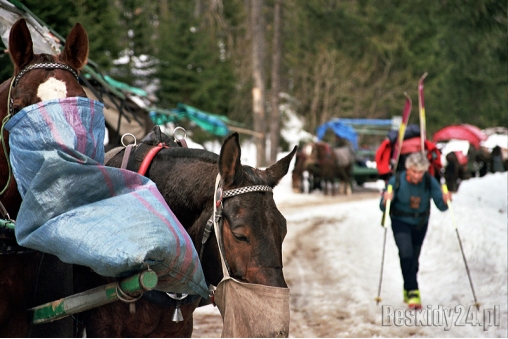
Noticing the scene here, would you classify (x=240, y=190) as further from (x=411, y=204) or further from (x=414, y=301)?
(x=411, y=204)

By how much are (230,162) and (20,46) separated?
132 centimetres

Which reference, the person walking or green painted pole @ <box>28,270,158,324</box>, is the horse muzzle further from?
the person walking

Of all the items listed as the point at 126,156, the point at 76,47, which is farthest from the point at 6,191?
the point at 76,47

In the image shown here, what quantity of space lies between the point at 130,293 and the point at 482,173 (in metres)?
26.7

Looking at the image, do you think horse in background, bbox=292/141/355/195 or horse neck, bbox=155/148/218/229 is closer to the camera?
horse neck, bbox=155/148/218/229

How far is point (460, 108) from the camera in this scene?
3950 centimetres

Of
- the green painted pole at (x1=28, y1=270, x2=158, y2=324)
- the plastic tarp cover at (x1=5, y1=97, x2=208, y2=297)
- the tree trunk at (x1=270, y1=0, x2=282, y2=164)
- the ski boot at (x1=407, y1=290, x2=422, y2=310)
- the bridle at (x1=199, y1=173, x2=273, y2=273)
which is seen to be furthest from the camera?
the tree trunk at (x1=270, y1=0, x2=282, y2=164)

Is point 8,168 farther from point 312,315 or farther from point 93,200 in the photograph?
point 312,315

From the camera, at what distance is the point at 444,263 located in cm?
1006

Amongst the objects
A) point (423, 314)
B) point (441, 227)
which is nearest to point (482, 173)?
point (441, 227)

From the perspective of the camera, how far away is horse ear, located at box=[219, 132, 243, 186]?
3.20 m

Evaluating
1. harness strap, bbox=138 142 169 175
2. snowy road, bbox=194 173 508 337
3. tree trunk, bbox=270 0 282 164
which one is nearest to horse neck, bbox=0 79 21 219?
harness strap, bbox=138 142 169 175

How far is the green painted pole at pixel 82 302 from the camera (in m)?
2.84

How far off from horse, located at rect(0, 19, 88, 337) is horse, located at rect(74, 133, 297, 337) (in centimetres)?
23
